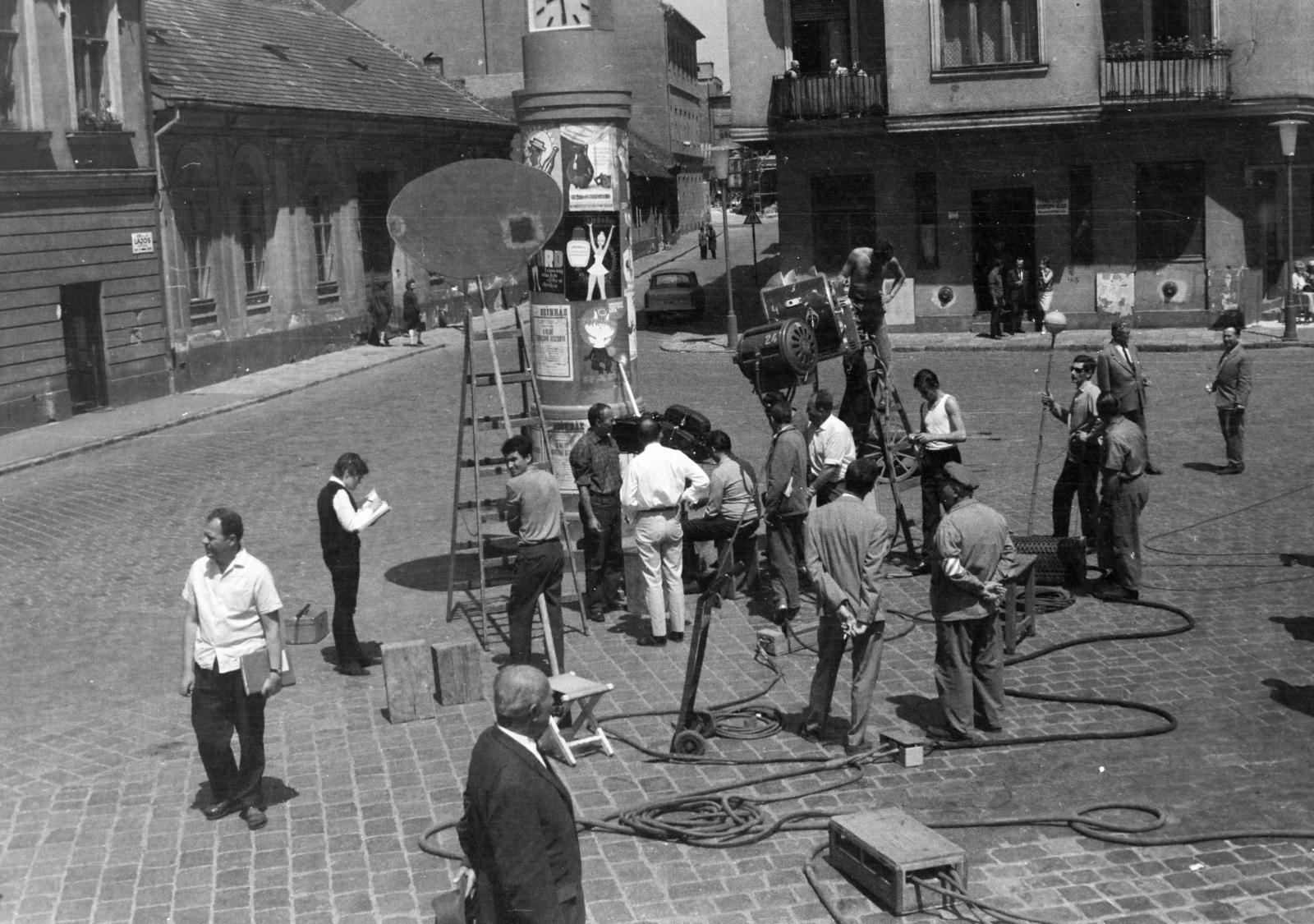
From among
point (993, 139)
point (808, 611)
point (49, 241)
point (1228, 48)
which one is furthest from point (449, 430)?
point (1228, 48)

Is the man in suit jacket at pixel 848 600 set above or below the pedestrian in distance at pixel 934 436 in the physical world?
below

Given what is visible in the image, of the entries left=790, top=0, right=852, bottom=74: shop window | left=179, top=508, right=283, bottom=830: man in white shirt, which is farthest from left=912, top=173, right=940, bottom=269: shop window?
left=179, top=508, right=283, bottom=830: man in white shirt

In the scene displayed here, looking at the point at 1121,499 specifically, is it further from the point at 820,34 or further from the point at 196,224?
the point at 820,34

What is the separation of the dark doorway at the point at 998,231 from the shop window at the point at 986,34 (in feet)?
9.39

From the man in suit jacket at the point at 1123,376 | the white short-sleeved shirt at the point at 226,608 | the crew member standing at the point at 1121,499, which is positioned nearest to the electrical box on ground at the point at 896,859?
the white short-sleeved shirt at the point at 226,608

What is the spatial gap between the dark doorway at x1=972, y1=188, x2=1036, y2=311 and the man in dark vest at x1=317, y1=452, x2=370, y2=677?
25488mm

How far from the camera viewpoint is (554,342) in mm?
15375

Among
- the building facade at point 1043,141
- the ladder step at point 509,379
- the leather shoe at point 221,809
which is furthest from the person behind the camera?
the building facade at point 1043,141

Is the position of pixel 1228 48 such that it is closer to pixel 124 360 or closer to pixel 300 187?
pixel 300 187

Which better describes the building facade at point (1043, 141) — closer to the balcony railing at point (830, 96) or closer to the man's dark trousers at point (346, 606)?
the balcony railing at point (830, 96)

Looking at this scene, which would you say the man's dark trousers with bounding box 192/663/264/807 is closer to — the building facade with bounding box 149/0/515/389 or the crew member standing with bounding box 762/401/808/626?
the crew member standing with bounding box 762/401/808/626

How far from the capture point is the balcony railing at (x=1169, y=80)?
106ft

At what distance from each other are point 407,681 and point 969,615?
147 inches

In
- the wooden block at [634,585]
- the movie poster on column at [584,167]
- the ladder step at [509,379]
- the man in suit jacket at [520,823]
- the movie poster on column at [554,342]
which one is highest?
the movie poster on column at [584,167]
